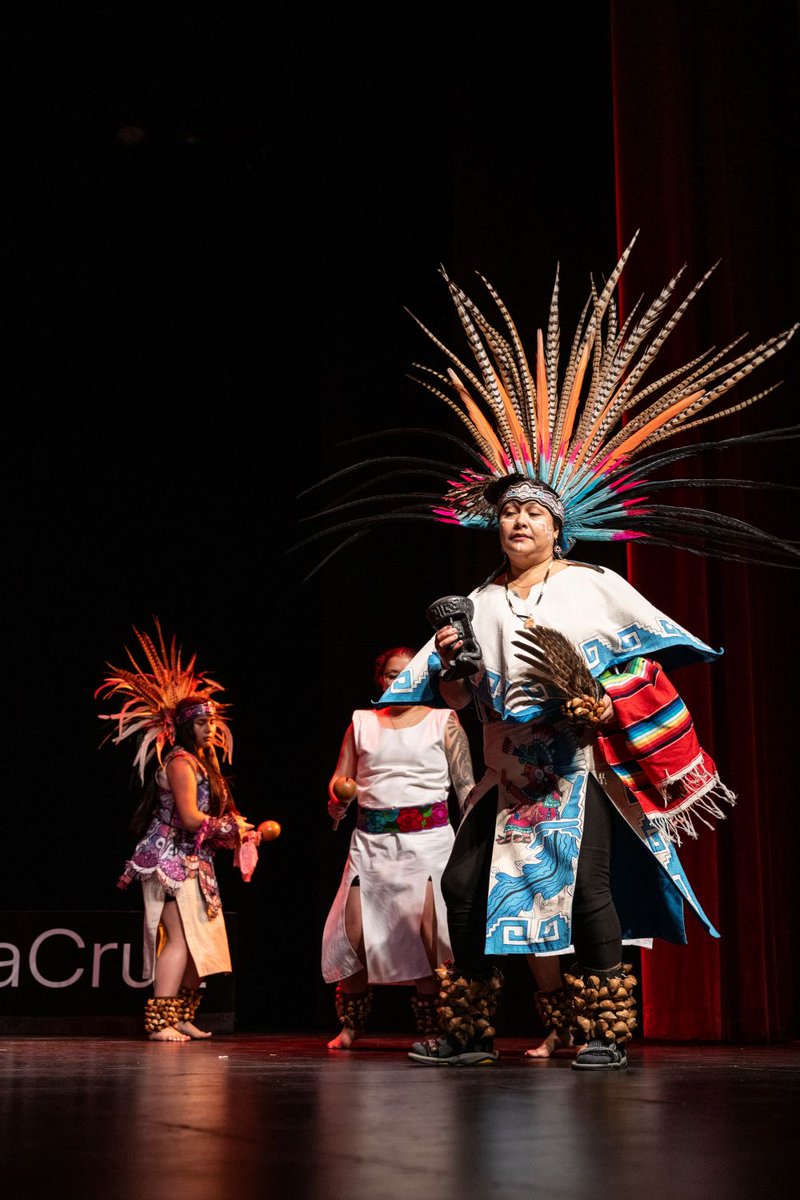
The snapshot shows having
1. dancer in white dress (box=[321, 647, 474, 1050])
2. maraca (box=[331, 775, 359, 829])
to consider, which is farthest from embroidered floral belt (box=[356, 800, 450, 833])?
maraca (box=[331, 775, 359, 829])

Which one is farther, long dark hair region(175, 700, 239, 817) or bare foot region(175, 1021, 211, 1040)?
long dark hair region(175, 700, 239, 817)

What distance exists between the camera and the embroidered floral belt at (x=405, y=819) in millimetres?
4895

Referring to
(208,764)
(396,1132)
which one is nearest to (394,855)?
(208,764)

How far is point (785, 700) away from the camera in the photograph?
544 cm

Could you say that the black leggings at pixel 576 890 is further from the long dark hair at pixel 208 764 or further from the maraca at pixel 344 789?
the long dark hair at pixel 208 764

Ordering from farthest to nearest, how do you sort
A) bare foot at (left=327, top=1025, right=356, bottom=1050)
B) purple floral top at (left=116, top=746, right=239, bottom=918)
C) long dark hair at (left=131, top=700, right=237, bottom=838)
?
long dark hair at (left=131, top=700, right=237, bottom=838)
purple floral top at (left=116, top=746, right=239, bottom=918)
bare foot at (left=327, top=1025, right=356, bottom=1050)

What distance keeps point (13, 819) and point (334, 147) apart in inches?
150

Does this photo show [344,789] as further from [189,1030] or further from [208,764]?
[189,1030]

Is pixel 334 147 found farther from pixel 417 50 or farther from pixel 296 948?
pixel 296 948

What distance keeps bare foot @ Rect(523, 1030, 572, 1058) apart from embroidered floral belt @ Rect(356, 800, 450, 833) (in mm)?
986

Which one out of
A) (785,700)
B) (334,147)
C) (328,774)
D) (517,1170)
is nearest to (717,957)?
(785,700)

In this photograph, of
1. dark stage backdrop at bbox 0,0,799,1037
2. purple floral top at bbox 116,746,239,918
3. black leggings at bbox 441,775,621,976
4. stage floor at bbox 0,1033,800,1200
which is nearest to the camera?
Result: stage floor at bbox 0,1033,800,1200

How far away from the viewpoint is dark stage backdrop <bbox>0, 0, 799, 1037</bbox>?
6230mm

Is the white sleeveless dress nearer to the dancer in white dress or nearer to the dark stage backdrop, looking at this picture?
the dancer in white dress
